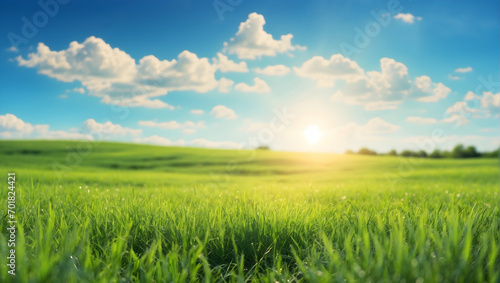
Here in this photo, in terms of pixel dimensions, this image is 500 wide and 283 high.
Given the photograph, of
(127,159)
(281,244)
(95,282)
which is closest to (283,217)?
(281,244)

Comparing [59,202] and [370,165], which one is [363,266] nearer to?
[59,202]

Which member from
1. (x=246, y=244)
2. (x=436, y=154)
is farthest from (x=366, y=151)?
(x=246, y=244)

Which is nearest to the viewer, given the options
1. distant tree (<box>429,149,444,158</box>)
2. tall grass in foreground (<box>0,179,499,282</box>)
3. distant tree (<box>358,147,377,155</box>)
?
tall grass in foreground (<box>0,179,499,282</box>)

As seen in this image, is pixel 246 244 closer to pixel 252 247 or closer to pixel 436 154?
pixel 252 247

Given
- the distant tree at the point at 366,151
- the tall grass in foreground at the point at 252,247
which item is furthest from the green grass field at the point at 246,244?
the distant tree at the point at 366,151

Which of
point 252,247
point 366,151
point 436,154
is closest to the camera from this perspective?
point 252,247

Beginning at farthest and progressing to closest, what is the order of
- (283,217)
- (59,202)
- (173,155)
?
(173,155), (59,202), (283,217)

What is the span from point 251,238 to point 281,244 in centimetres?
32

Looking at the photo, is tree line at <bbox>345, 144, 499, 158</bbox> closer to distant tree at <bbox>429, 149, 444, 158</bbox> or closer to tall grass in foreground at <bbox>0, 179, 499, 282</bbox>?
distant tree at <bbox>429, 149, 444, 158</bbox>

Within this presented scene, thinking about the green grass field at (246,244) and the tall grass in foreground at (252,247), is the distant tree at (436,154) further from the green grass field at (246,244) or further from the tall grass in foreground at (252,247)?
the tall grass in foreground at (252,247)

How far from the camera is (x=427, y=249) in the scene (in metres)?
2.52

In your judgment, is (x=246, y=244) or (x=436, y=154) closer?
(x=246, y=244)

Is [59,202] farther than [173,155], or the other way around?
[173,155]

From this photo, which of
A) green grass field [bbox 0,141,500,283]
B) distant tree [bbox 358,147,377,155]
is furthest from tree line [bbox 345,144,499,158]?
green grass field [bbox 0,141,500,283]
